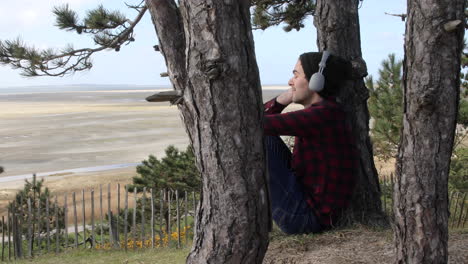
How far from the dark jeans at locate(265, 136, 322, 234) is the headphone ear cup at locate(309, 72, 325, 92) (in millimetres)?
435

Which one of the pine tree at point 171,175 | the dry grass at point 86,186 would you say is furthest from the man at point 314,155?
the dry grass at point 86,186

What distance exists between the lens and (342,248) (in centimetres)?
376

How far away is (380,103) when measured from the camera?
9766mm

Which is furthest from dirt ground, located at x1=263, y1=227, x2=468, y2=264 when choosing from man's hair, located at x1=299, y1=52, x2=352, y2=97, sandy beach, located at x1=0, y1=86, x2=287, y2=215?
sandy beach, located at x1=0, y1=86, x2=287, y2=215

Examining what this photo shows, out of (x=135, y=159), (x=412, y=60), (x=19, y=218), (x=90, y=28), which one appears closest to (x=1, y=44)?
(x=90, y=28)

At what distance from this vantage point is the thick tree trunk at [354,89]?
421cm

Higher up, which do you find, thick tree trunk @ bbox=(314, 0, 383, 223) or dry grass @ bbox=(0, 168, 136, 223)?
thick tree trunk @ bbox=(314, 0, 383, 223)

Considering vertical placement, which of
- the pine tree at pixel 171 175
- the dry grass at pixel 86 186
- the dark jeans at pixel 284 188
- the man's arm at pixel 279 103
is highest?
the man's arm at pixel 279 103

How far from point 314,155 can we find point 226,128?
39.7 inches

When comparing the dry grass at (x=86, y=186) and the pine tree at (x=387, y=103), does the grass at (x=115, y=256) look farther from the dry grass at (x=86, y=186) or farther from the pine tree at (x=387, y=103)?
the dry grass at (x=86, y=186)

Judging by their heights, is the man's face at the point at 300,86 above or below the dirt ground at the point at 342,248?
above

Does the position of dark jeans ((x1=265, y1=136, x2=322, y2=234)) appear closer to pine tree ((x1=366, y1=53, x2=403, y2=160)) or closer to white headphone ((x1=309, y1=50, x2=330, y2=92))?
white headphone ((x1=309, y1=50, x2=330, y2=92))

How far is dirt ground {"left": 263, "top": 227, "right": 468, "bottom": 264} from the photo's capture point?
360 centimetres

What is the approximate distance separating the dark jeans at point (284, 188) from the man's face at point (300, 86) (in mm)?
293
